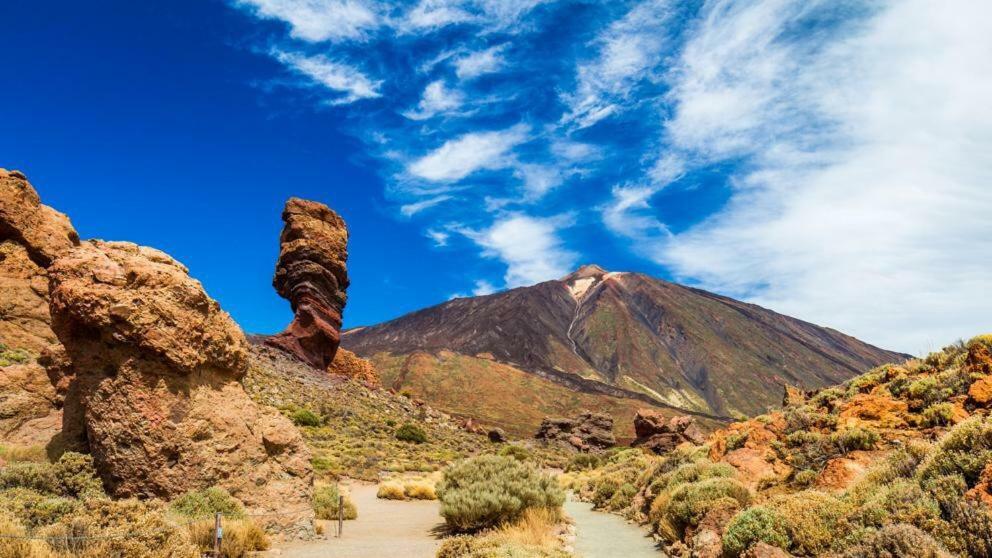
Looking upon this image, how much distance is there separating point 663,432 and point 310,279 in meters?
33.8

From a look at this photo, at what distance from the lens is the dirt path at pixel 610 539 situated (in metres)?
11.6

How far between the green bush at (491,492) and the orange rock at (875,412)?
732 cm

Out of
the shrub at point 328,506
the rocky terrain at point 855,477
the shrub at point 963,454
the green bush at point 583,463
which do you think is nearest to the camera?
the rocky terrain at point 855,477

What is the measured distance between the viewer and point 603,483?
876 inches

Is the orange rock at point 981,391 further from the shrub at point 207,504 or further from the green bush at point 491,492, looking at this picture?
the shrub at point 207,504

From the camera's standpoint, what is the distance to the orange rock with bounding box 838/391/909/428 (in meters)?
12.0

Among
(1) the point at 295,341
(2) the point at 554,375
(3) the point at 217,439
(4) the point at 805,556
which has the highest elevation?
(2) the point at 554,375

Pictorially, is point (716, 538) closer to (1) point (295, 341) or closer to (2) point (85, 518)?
(2) point (85, 518)

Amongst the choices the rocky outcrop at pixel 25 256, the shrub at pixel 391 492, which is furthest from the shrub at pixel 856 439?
the rocky outcrop at pixel 25 256

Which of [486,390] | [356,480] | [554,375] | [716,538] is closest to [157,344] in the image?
[716,538]

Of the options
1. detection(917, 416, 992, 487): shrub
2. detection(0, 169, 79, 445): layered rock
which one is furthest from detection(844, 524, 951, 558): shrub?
detection(0, 169, 79, 445): layered rock

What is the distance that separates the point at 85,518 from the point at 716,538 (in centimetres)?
981

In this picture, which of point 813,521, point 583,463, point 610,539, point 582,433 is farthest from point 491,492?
point 582,433

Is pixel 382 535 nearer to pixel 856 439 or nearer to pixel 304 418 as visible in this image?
pixel 856 439
